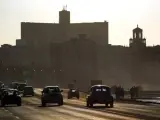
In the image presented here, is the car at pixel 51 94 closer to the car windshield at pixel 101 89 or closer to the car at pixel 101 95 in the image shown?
the car at pixel 101 95

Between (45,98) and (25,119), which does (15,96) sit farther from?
(25,119)

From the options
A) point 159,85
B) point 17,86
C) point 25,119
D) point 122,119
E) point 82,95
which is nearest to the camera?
point 122,119

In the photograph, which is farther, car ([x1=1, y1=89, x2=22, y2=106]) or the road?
car ([x1=1, y1=89, x2=22, y2=106])

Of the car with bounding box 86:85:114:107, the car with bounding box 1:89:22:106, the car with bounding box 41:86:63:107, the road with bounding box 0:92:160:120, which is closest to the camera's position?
the road with bounding box 0:92:160:120

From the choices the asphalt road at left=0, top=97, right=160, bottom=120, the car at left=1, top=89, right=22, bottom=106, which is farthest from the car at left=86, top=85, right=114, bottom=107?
the car at left=1, top=89, right=22, bottom=106

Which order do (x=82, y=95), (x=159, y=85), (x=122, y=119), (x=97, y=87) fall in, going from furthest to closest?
1. (x=159, y=85)
2. (x=82, y=95)
3. (x=97, y=87)
4. (x=122, y=119)

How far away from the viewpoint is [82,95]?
88812 millimetres

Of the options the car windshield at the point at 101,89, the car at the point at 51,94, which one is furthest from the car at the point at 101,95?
the car at the point at 51,94

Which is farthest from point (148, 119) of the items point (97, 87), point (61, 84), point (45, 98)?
point (61, 84)

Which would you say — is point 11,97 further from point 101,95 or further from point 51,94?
point 101,95

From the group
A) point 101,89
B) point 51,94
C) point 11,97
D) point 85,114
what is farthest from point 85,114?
point 11,97

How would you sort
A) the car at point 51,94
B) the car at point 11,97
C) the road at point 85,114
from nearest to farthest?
the road at point 85,114 < the car at point 51,94 < the car at point 11,97

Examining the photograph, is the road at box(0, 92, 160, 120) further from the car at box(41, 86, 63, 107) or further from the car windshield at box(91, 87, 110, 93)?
the car at box(41, 86, 63, 107)

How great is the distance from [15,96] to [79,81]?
143m
